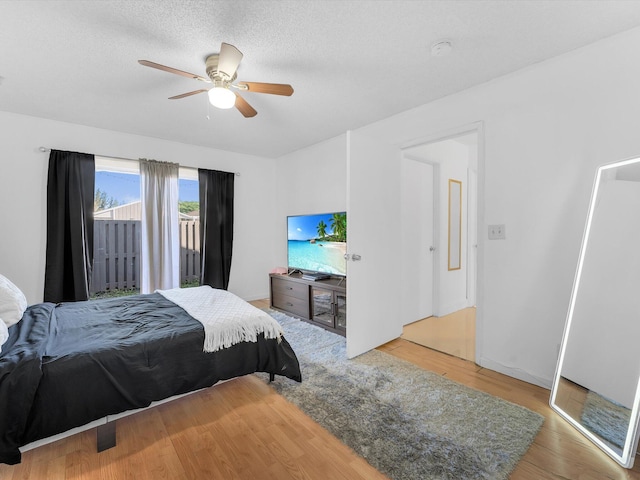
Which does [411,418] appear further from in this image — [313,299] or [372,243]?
[313,299]

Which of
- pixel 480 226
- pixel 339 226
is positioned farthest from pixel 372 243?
pixel 480 226

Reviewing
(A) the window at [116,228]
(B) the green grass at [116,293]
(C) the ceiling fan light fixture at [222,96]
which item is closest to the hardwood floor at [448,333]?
(C) the ceiling fan light fixture at [222,96]

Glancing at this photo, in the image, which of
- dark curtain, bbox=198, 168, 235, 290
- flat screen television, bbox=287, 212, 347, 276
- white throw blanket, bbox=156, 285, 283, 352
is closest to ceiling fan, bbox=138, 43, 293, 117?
white throw blanket, bbox=156, 285, 283, 352

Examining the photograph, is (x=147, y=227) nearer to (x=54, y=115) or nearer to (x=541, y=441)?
(x=54, y=115)

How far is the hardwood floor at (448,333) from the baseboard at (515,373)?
0.53ft

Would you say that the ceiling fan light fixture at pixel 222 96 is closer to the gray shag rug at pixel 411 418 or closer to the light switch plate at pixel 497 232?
the gray shag rug at pixel 411 418

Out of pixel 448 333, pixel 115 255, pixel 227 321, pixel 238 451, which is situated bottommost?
pixel 238 451

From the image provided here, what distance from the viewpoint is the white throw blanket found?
76.5 inches

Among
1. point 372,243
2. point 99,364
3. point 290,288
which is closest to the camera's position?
point 99,364

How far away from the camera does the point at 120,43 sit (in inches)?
75.8

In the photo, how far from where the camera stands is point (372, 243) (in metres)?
2.82

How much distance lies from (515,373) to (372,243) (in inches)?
60.3

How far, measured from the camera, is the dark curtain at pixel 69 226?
3186 mm

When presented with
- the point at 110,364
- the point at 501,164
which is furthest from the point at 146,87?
the point at 501,164
